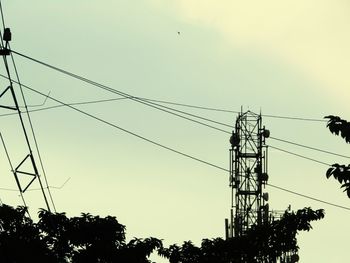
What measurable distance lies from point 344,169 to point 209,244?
13194mm


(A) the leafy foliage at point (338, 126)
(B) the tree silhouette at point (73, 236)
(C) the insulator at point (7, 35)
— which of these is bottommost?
(A) the leafy foliage at point (338, 126)

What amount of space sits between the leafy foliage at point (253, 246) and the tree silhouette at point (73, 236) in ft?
4.05

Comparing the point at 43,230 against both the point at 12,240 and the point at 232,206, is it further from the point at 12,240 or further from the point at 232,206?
the point at 232,206

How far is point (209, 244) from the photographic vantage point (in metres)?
29.2

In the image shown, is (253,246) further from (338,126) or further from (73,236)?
(338,126)

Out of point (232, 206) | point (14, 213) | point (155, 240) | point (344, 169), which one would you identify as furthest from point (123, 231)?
point (232, 206)

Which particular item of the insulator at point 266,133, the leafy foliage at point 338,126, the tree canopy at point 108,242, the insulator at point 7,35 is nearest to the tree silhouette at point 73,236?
the tree canopy at point 108,242

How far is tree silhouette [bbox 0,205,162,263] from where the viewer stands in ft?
90.5

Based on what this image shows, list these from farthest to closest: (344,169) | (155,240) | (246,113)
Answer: (246,113), (155,240), (344,169)

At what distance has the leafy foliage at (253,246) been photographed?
94.9 feet

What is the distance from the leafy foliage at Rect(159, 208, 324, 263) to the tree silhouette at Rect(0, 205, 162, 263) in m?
1.24

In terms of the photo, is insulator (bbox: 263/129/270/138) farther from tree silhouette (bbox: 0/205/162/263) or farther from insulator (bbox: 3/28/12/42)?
insulator (bbox: 3/28/12/42)

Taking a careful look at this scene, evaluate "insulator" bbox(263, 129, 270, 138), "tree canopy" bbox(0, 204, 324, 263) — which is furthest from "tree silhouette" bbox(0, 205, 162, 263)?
"insulator" bbox(263, 129, 270, 138)

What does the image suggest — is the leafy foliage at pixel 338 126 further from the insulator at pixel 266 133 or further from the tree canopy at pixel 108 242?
the insulator at pixel 266 133
